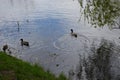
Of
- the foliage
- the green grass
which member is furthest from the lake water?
the green grass

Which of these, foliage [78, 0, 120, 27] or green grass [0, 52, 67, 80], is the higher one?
foliage [78, 0, 120, 27]

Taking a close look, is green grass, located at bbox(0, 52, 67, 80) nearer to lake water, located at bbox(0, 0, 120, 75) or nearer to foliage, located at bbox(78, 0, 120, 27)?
foliage, located at bbox(78, 0, 120, 27)

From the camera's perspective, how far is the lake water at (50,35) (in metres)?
19.8

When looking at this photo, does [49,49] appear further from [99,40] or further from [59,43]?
[99,40]

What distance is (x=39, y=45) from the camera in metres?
23.2

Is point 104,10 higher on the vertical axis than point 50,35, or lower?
higher

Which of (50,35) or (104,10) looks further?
(50,35)

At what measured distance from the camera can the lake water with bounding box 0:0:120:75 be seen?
19766 millimetres

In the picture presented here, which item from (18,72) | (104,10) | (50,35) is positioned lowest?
(18,72)

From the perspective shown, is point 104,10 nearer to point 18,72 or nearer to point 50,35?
point 18,72

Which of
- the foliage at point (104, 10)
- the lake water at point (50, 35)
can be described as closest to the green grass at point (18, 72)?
the foliage at point (104, 10)

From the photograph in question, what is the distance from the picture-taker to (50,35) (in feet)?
86.4

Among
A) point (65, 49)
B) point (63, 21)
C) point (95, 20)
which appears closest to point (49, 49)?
point (65, 49)

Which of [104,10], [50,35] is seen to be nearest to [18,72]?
[104,10]
